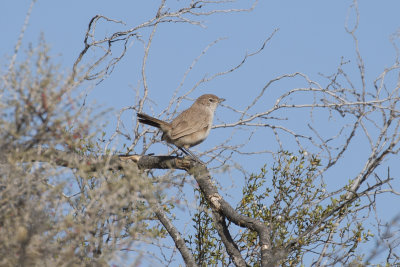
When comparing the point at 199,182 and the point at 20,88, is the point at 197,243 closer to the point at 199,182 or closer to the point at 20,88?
the point at 199,182

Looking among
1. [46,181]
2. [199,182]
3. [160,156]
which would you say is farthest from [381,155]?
[46,181]

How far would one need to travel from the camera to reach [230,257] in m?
5.79

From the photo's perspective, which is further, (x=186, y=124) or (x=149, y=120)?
(x=186, y=124)

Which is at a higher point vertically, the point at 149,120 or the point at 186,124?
the point at 186,124

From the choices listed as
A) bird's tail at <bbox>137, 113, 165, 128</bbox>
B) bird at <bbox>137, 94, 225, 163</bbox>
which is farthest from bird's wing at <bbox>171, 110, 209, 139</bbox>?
bird's tail at <bbox>137, 113, 165, 128</bbox>

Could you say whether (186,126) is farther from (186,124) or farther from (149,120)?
(149,120)

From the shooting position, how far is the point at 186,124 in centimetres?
755

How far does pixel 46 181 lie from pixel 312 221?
127 inches

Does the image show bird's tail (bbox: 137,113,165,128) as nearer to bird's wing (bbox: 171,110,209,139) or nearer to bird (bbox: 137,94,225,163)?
bird (bbox: 137,94,225,163)

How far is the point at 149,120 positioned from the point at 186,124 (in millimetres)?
720

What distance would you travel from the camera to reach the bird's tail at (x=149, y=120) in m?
6.87

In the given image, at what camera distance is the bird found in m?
7.11

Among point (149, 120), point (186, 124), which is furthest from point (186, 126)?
point (149, 120)

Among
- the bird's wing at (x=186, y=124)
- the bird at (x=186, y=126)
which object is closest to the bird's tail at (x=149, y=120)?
the bird at (x=186, y=126)
